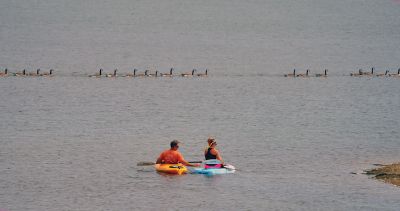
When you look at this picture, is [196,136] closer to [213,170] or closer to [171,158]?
[171,158]

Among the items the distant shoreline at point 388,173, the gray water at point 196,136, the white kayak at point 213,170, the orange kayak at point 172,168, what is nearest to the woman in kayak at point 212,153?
the white kayak at point 213,170

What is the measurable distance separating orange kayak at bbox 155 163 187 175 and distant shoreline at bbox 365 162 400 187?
37.0 ft

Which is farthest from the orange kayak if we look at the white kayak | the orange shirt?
the white kayak

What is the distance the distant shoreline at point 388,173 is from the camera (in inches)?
2265

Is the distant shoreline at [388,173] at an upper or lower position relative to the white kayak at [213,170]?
upper

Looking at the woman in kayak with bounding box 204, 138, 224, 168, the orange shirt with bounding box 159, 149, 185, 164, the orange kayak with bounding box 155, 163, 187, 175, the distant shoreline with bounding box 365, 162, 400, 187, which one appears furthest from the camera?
the orange shirt with bounding box 159, 149, 185, 164

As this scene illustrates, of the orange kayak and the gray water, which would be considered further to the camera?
the orange kayak

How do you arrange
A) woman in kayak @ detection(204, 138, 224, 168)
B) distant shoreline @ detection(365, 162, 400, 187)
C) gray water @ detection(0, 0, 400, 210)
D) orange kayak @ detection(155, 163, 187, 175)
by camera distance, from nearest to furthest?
gray water @ detection(0, 0, 400, 210) < distant shoreline @ detection(365, 162, 400, 187) < woman in kayak @ detection(204, 138, 224, 168) < orange kayak @ detection(155, 163, 187, 175)

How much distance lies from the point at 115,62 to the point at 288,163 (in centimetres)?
10499

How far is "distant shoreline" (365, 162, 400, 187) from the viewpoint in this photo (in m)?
57.5

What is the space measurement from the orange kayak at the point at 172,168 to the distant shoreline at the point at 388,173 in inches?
444

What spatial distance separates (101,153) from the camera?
7144cm

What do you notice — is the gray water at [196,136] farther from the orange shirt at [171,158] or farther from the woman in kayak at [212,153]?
the orange shirt at [171,158]

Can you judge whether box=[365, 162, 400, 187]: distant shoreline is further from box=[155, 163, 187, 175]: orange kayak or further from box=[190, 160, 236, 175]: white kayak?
box=[155, 163, 187, 175]: orange kayak
